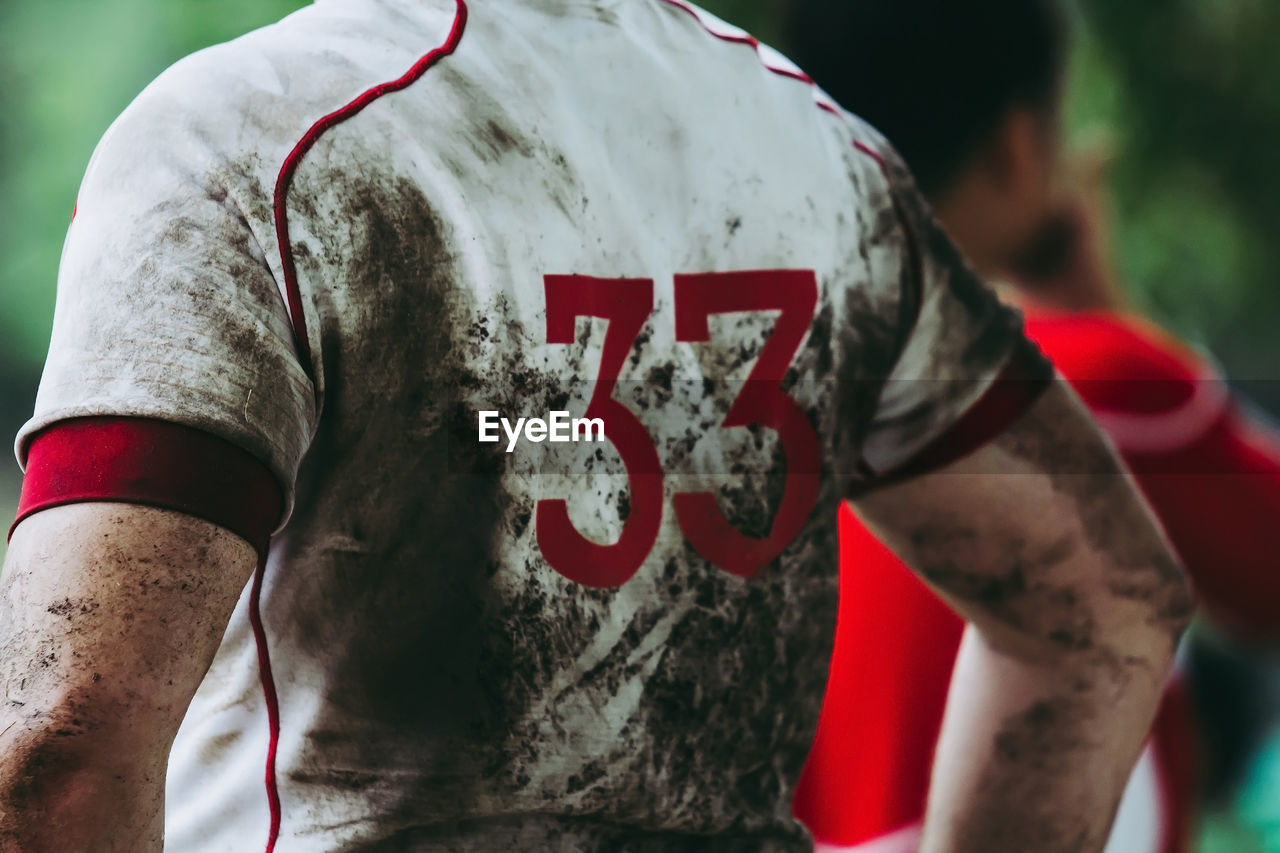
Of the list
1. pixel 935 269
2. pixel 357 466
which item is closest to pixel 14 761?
pixel 357 466

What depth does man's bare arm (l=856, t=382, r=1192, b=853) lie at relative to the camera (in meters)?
0.77

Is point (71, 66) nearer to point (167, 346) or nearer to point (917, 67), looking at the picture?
point (917, 67)

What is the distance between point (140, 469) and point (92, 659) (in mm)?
62

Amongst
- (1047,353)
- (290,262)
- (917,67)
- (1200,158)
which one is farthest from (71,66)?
(1200,158)

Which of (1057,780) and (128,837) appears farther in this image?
(1057,780)

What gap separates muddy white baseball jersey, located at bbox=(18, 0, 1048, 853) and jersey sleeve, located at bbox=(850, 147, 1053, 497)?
0.02 metres

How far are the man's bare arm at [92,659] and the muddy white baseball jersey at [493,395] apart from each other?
1 cm

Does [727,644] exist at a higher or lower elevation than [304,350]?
lower

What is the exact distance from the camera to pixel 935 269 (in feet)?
2.37

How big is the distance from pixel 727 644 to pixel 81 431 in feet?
0.99

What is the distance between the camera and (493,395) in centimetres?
56

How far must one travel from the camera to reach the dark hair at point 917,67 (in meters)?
1.14

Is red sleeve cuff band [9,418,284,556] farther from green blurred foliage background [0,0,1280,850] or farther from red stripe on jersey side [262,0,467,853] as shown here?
green blurred foliage background [0,0,1280,850]

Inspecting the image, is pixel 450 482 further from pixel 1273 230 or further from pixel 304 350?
pixel 1273 230
